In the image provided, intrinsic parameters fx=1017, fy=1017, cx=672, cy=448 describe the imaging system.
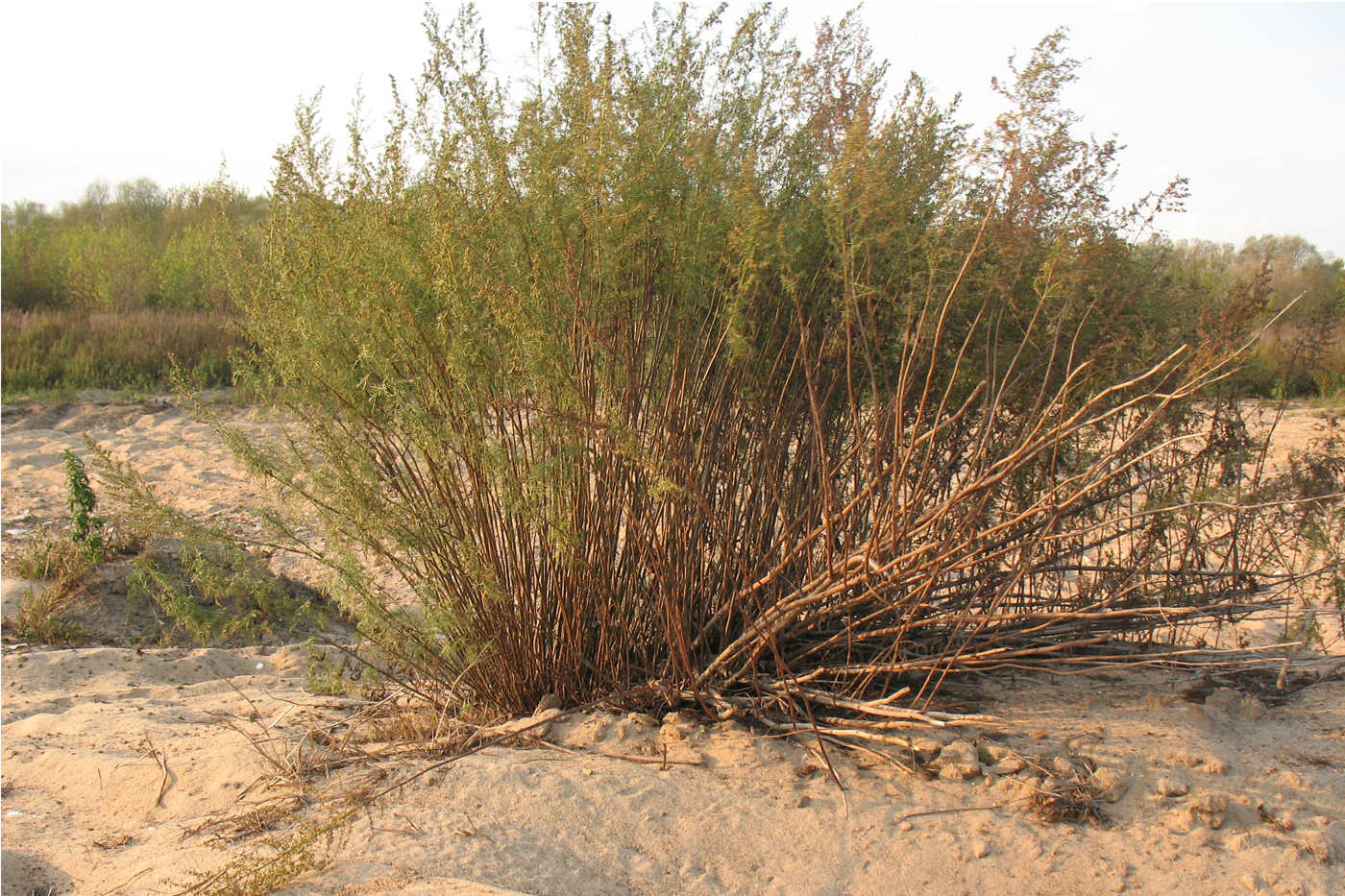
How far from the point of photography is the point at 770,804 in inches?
132

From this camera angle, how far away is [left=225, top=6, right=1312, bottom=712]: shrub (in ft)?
11.4

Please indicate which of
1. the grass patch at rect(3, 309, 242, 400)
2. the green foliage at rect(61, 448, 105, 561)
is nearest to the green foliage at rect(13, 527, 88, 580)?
the green foliage at rect(61, 448, 105, 561)

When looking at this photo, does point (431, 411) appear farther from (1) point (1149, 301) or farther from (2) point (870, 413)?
(1) point (1149, 301)

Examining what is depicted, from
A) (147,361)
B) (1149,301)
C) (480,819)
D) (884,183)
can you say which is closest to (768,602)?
(480,819)

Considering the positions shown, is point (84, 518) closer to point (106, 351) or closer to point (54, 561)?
point (54, 561)

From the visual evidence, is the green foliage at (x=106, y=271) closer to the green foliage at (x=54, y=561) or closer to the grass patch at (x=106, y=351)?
the grass patch at (x=106, y=351)

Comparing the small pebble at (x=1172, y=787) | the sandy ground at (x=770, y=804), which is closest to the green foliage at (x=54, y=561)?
the sandy ground at (x=770, y=804)

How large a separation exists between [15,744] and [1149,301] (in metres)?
5.13

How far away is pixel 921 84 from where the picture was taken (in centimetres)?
379

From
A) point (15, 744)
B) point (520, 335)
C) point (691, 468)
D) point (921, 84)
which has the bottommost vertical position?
point (15, 744)

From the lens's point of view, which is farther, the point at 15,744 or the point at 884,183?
the point at 15,744

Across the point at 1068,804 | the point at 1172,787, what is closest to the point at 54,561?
the point at 1068,804

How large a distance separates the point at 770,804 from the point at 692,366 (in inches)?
60.9

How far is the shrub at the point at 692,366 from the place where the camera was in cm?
348
